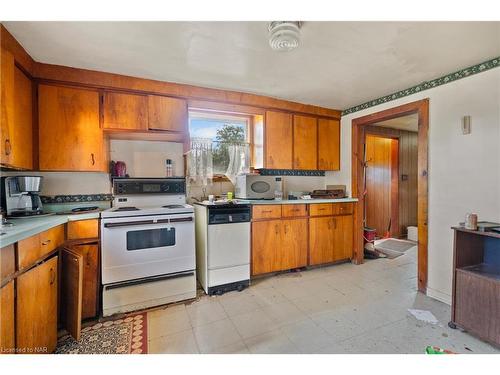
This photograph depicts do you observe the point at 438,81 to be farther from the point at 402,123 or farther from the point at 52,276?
the point at 52,276

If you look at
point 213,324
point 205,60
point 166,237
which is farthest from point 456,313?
point 205,60

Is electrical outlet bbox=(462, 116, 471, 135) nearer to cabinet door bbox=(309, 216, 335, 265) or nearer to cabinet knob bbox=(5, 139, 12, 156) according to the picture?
cabinet door bbox=(309, 216, 335, 265)

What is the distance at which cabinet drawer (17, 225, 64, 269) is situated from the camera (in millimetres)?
1303

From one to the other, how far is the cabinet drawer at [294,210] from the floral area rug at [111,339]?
1785 mm

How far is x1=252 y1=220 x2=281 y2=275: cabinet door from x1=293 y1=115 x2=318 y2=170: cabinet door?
0.97 metres

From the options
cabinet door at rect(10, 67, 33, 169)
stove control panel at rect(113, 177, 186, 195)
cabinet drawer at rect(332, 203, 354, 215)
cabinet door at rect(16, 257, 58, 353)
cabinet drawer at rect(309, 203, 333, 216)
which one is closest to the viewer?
cabinet door at rect(16, 257, 58, 353)

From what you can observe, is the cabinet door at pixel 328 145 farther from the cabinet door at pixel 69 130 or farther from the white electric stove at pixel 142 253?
the cabinet door at pixel 69 130

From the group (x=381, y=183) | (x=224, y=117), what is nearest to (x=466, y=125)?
(x=224, y=117)

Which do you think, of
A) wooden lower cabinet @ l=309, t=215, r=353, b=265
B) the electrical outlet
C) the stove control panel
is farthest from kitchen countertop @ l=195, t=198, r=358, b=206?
the electrical outlet

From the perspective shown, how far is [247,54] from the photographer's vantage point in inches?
76.0

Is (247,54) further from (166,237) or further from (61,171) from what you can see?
(61,171)

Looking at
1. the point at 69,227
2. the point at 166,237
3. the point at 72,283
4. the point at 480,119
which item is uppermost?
the point at 480,119

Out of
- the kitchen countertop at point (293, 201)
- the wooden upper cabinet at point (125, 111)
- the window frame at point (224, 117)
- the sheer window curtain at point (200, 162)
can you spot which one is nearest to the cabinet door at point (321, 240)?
the kitchen countertop at point (293, 201)
